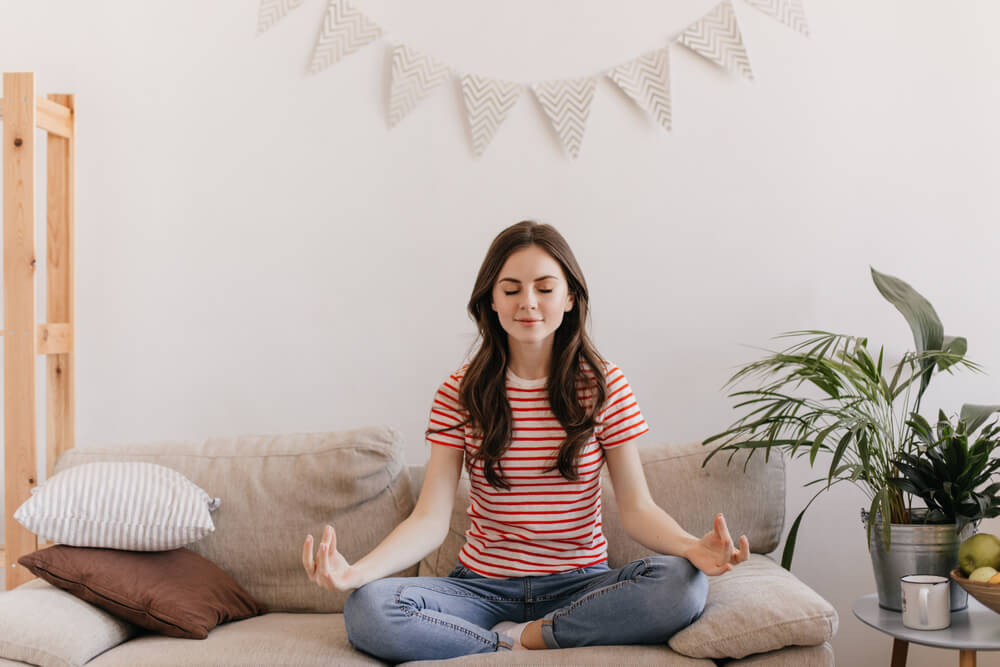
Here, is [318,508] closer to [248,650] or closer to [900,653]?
[248,650]

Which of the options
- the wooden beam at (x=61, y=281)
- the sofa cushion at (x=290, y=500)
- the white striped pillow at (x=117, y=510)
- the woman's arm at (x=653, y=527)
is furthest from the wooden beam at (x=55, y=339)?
the woman's arm at (x=653, y=527)

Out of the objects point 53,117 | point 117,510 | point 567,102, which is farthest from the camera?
point 567,102

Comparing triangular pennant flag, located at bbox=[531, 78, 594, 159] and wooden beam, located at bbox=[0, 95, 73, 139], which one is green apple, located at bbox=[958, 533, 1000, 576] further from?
wooden beam, located at bbox=[0, 95, 73, 139]

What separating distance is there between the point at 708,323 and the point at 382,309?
84cm

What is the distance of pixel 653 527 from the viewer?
1685mm

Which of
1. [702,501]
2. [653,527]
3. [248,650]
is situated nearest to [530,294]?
[653,527]

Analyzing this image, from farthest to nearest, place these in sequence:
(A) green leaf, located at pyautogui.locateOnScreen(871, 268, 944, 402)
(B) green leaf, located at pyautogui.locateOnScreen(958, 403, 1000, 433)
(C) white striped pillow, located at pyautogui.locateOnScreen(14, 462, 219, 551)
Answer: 1. (A) green leaf, located at pyautogui.locateOnScreen(871, 268, 944, 402)
2. (B) green leaf, located at pyautogui.locateOnScreen(958, 403, 1000, 433)
3. (C) white striped pillow, located at pyautogui.locateOnScreen(14, 462, 219, 551)

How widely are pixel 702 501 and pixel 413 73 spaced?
127 centimetres

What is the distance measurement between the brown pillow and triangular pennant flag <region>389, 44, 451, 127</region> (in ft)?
4.09

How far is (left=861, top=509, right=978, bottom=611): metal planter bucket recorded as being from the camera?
1.82 m

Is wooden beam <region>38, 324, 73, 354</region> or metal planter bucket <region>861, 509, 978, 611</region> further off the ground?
wooden beam <region>38, 324, 73, 354</region>

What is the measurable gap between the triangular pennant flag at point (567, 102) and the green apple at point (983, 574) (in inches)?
51.8

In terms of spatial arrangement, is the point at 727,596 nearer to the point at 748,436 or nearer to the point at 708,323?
the point at 748,436

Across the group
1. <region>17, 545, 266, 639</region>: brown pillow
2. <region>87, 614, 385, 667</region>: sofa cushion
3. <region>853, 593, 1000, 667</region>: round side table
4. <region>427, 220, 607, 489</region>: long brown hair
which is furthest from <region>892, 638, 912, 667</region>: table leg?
<region>17, 545, 266, 639</region>: brown pillow
